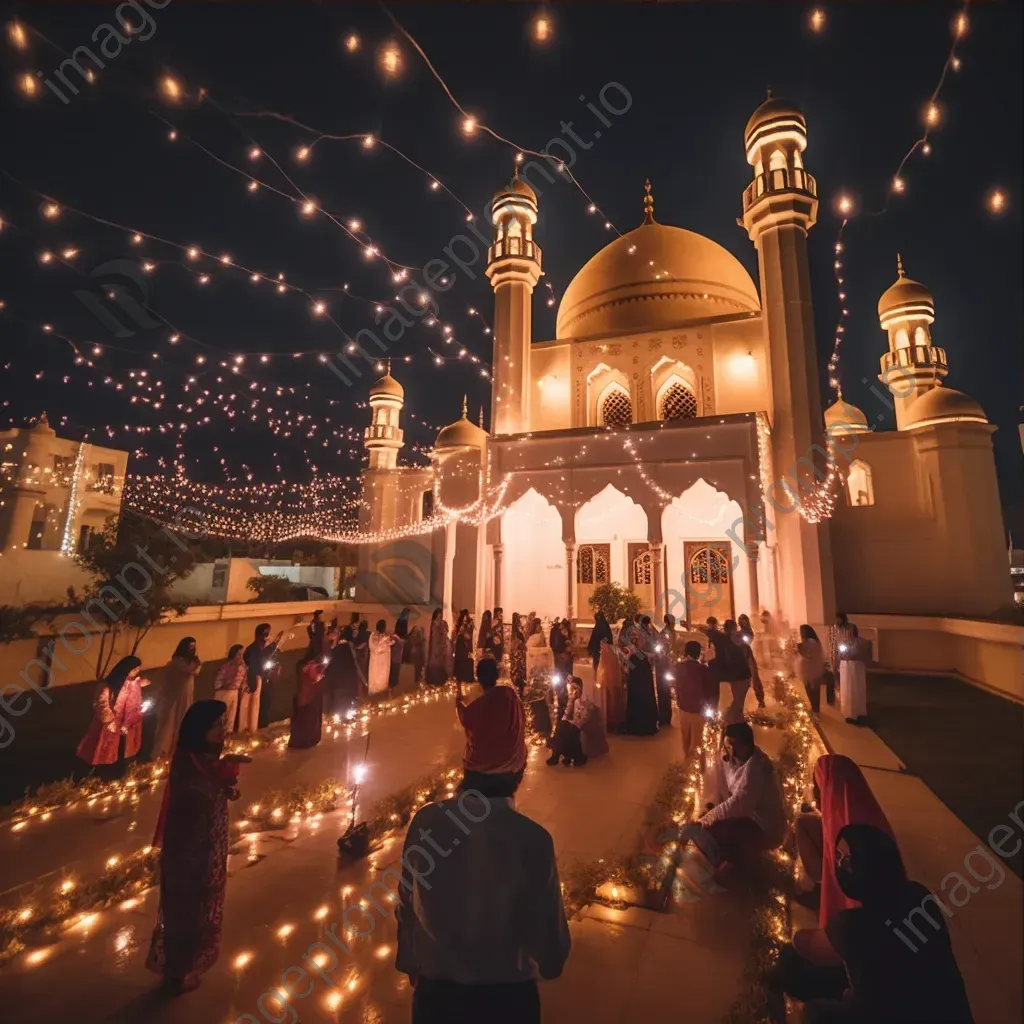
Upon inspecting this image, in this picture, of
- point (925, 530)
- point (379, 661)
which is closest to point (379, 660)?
point (379, 661)

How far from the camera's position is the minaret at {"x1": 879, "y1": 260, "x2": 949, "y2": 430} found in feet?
63.7

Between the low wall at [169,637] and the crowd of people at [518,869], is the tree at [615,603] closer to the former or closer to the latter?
the low wall at [169,637]

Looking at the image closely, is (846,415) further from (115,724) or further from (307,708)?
(115,724)

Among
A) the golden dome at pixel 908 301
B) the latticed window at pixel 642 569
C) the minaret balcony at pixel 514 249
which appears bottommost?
the latticed window at pixel 642 569

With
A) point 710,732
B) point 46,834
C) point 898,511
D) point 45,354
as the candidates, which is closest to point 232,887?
point 46,834

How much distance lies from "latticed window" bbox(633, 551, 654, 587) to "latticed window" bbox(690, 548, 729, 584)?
126 centimetres

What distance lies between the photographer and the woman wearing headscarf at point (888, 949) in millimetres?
1708

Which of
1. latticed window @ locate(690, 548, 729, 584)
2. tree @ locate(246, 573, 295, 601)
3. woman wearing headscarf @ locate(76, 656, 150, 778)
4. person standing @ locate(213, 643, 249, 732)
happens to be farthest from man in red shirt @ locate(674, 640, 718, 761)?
tree @ locate(246, 573, 295, 601)

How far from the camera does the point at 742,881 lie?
3.77 meters

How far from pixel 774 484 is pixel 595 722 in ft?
35.0

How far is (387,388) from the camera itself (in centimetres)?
2491

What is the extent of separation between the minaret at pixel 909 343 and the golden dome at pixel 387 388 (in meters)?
19.8

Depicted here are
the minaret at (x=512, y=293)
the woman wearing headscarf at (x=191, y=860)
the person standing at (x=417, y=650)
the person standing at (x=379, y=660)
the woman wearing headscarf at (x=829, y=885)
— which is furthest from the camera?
the minaret at (x=512, y=293)

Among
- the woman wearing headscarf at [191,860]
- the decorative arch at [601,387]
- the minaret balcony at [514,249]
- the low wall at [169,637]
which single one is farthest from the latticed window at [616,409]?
the woman wearing headscarf at [191,860]
